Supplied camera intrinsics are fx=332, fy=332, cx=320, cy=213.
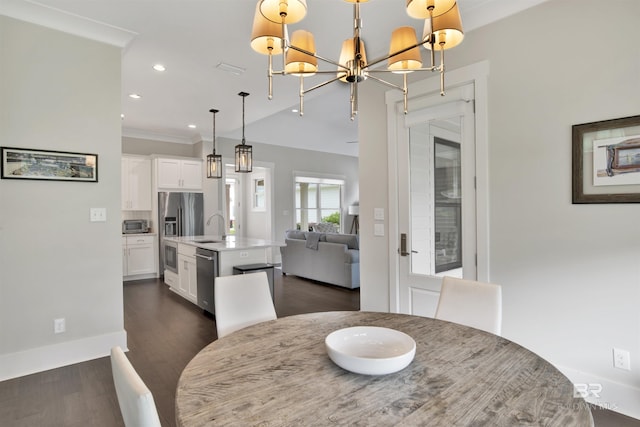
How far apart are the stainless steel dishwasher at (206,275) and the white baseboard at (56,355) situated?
103 cm

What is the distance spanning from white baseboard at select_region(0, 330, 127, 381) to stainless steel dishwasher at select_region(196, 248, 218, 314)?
1028 millimetres

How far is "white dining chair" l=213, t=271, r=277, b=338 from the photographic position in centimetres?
181

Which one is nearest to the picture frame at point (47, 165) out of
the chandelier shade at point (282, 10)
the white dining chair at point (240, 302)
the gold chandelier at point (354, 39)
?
the white dining chair at point (240, 302)

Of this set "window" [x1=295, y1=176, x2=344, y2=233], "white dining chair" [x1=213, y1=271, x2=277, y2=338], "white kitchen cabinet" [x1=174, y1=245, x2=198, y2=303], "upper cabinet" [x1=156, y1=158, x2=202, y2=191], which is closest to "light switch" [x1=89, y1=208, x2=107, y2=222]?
"white kitchen cabinet" [x1=174, y1=245, x2=198, y2=303]

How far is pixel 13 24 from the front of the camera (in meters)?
2.54

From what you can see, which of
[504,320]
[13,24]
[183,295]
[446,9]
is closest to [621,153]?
[504,320]

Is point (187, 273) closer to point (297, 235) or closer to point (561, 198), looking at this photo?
point (297, 235)

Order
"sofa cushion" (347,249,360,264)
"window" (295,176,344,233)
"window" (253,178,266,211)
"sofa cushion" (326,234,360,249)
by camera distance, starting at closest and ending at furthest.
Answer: "sofa cushion" (347,249,360,264), "sofa cushion" (326,234,360,249), "window" (253,178,266,211), "window" (295,176,344,233)

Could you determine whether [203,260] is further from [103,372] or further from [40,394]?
[40,394]

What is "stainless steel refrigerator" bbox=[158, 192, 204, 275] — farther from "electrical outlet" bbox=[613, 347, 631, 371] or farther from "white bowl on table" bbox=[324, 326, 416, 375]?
"electrical outlet" bbox=[613, 347, 631, 371]

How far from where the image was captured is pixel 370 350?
1274mm

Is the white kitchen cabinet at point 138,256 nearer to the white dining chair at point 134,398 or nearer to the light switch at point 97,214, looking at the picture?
the light switch at point 97,214

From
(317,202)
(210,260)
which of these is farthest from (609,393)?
(317,202)

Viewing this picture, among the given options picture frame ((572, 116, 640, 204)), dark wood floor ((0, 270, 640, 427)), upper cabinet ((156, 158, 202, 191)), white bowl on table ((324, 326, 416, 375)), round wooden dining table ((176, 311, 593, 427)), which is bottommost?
dark wood floor ((0, 270, 640, 427))
